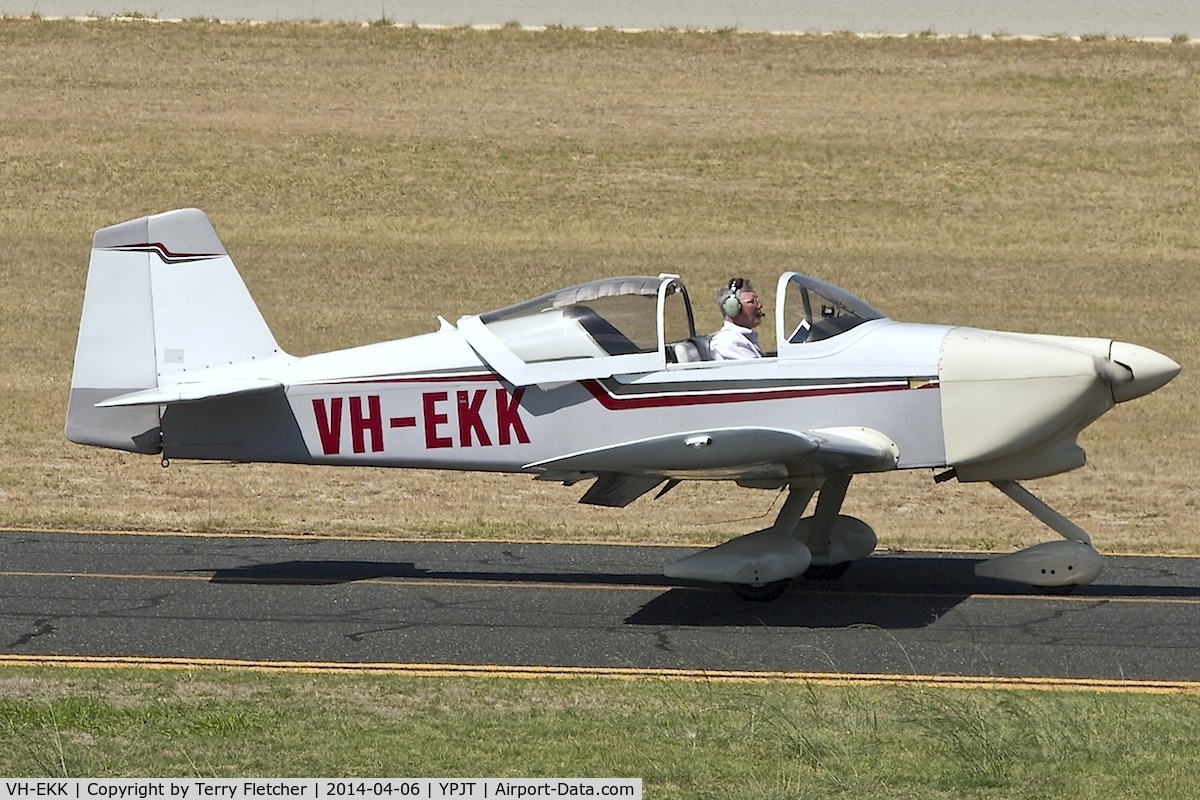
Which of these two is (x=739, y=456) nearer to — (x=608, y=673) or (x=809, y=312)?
(x=809, y=312)

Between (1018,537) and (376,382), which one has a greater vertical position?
(376,382)

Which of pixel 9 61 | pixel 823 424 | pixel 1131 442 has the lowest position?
pixel 1131 442

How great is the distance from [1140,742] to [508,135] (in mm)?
28311

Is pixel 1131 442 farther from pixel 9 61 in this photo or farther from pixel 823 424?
pixel 9 61

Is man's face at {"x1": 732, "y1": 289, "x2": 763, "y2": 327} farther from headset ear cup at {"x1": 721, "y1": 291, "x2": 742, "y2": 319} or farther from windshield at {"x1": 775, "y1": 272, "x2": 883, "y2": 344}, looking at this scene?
windshield at {"x1": 775, "y1": 272, "x2": 883, "y2": 344}

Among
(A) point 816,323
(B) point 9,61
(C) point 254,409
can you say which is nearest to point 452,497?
(C) point 254,409

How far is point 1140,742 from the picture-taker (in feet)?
25.2

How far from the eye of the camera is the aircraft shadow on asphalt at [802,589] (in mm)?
10828

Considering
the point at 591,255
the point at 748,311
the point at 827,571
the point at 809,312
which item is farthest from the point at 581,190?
the point at 809,312

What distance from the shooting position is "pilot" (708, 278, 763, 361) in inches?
442

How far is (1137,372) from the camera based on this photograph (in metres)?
10.6

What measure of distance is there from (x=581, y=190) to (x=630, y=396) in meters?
21.4

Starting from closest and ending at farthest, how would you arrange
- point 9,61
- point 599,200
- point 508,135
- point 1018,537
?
point 1018,537 → point 599,200 → point 508,135 → point 9,61

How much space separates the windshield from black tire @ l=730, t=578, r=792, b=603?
163 cm
